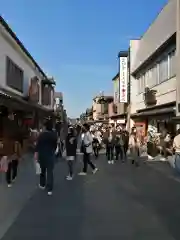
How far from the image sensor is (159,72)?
29.1 m

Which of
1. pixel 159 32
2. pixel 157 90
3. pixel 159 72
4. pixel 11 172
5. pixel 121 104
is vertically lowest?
pixel 11 172

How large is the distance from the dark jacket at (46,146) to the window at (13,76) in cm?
1175

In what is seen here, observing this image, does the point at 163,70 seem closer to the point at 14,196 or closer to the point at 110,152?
the point at 110,152

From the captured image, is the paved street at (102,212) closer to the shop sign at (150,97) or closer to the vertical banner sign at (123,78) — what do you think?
the shop sign at (150,97)

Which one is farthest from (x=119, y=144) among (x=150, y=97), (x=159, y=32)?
(x=159, y=32)

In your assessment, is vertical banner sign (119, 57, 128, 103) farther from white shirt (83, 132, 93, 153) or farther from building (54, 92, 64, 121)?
white shirt (83, 132, 93, 153)

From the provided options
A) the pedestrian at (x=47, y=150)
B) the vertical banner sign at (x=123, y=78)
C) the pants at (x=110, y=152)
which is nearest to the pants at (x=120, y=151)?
the pants at (x=110, y=152)

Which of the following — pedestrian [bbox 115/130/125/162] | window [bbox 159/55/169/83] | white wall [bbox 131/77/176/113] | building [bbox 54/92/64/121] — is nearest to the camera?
pedestrian [bbox 115/130/125/162]

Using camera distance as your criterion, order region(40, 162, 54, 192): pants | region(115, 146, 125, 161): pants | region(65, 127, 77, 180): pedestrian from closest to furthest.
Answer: region(40, 162, 54, 192): pants, region(65, 127, 77, 180): pedestrian, region(115, 146, 125, 161): pants

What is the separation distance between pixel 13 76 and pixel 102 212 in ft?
54.8

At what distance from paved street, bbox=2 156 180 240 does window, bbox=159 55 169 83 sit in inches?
599

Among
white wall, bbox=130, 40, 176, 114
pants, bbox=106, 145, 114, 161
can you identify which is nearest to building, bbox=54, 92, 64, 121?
white wall, bbox=130, 40, 176, 114

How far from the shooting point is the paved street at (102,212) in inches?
252

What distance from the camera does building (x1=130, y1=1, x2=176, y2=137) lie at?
81.8ft
